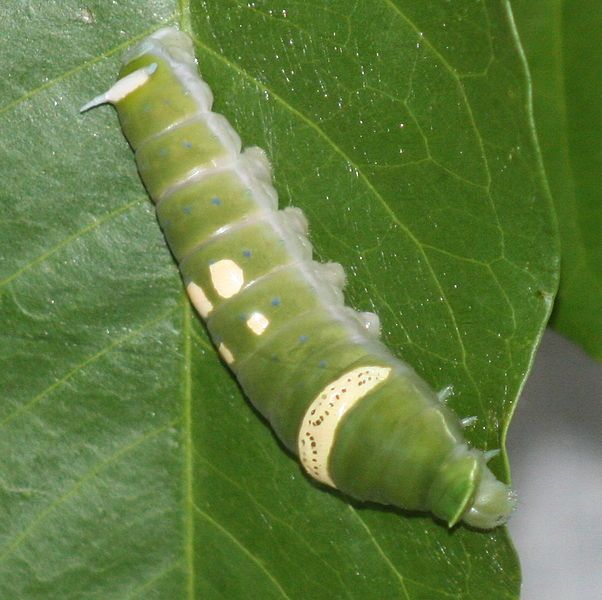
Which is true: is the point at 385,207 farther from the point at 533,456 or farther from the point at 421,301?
the point at 533,456

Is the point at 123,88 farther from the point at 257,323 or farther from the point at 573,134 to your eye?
the point at 573,134

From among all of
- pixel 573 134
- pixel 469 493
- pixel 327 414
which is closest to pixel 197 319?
pixel 327 414

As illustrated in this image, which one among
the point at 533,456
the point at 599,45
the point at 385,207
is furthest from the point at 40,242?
the point at 533,456

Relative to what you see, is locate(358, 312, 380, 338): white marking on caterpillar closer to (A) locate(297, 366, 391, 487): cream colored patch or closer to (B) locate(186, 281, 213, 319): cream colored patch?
(A) locate(297, 366, 391, 487): cream colored patch

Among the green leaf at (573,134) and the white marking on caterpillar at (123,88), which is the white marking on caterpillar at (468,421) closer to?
the green leaf at (573,134)

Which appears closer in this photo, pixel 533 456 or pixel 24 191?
pixel 24 191

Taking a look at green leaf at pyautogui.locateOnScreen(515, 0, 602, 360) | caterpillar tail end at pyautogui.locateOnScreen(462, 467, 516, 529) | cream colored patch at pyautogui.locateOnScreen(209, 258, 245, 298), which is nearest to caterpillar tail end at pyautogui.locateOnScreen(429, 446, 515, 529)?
caterpillar tail end at pyautogui.locateOnScreen(462, 467, 516, 529)

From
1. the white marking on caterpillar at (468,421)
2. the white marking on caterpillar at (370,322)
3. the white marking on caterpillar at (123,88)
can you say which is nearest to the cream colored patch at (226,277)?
the white marking on caterpillar at (370,322)
